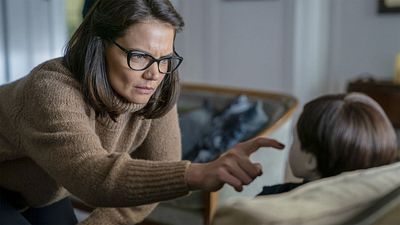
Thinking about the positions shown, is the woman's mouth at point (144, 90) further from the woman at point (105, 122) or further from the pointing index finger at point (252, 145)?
the pointing index finger at point (252, 145)

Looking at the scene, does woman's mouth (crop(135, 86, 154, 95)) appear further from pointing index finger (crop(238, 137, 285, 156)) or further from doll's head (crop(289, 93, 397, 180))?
doll's head (crop(289, 93, 397, 180))

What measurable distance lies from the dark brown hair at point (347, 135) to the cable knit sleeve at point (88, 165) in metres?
0.46

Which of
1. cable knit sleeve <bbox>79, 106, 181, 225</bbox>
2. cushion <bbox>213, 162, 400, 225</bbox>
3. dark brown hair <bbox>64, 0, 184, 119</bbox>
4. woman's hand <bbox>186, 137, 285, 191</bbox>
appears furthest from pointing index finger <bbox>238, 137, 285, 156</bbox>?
cable knit sleeve <bbox>79, 106, 181, 225</bbox>

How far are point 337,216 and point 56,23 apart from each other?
12.9 feet

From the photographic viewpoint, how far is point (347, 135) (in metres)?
1.22

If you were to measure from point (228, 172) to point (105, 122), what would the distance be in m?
0.40

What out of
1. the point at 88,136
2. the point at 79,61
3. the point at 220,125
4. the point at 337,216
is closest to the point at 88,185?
the point at 88,136

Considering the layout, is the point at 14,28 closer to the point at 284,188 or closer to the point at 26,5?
the point at 26,5

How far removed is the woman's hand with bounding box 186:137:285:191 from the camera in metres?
0.83

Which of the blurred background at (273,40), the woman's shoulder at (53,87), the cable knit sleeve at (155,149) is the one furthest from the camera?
the blurred background at (273,40)

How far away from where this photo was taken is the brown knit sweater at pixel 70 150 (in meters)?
0.89

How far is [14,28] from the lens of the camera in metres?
3.99

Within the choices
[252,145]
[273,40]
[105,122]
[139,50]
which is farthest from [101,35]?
[273,40]

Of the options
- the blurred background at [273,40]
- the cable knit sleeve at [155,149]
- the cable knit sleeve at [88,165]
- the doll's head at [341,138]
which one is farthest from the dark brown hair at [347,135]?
the blurred background at [273,40]
